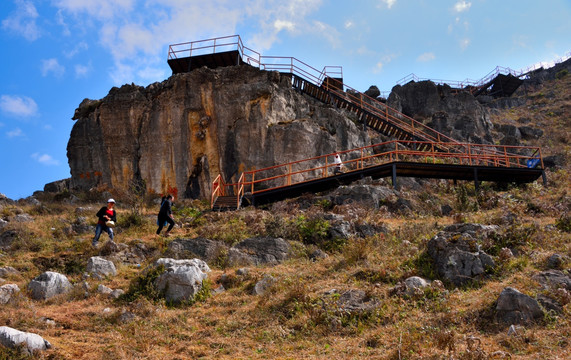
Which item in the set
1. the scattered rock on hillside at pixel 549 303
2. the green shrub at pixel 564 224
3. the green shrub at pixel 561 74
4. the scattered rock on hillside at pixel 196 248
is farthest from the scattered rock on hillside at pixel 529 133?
the scattered rock on hillside at pixel 549 303

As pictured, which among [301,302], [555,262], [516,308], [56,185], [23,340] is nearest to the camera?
[23,340]

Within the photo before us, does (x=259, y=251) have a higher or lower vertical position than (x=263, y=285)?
higher

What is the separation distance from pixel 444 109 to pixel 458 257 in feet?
98.0

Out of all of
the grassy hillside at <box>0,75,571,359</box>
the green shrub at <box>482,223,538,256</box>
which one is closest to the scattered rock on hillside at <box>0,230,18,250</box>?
the grassy hillside at <box>0,75,571,359</box>

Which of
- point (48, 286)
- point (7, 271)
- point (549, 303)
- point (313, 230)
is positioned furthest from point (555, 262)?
point (7, 271)

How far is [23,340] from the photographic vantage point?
8.00 metres

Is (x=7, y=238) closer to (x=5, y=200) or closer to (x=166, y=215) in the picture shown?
(x=166, y=215)

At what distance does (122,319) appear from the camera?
9.56 m

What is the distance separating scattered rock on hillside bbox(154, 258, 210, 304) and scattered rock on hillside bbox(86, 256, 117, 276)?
6.34ft

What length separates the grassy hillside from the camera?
26.0 ft

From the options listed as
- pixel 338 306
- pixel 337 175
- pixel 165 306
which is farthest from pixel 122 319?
pixel 337 175

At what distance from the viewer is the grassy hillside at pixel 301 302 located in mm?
7914

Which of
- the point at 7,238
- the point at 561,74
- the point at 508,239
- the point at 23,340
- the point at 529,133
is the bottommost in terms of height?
the point at 23,340

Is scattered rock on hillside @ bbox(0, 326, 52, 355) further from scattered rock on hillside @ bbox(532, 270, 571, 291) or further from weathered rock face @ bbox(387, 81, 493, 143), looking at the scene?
weathered rock face @ bbox(387, 81, 493, 143)
